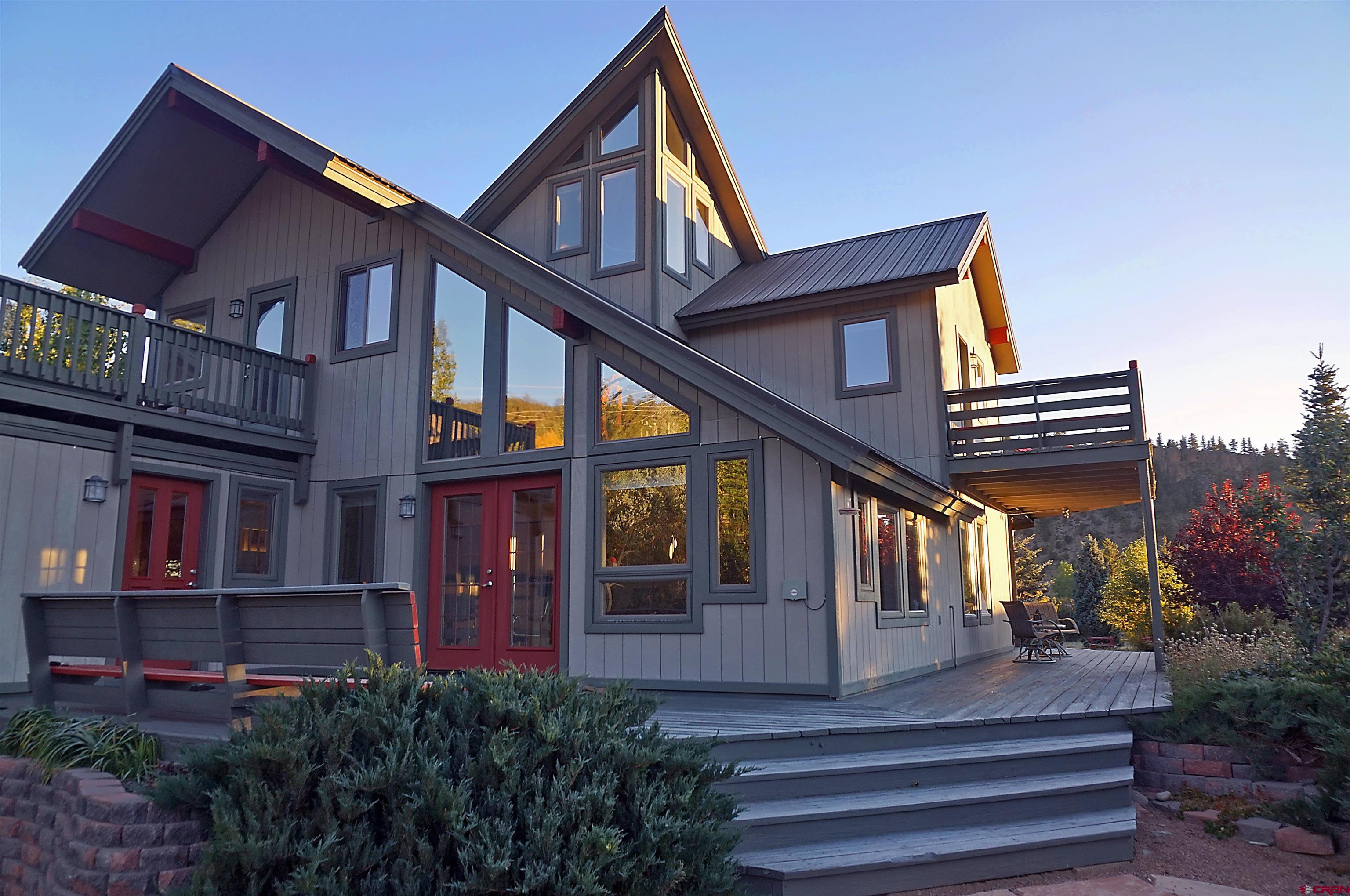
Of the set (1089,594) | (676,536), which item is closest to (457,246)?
(676,536)

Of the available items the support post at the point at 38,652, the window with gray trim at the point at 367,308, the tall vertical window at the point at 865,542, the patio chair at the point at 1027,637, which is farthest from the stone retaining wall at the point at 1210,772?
the window with gray trim at the point at 367,308

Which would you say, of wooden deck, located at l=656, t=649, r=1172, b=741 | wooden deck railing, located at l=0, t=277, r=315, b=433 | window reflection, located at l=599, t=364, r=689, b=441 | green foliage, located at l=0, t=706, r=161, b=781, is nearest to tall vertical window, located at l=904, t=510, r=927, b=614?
wooden deck, located at l=656, t=649, r=1172, b=741

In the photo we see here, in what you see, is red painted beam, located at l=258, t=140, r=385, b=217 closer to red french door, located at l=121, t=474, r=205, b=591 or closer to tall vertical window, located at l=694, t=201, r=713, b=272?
red french door, located at l=121, t=474, r=205, b=591

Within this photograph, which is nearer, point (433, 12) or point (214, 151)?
point (214, 151)

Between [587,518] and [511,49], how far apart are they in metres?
9.87

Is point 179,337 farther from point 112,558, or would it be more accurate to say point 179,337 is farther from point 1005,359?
point 1005,359

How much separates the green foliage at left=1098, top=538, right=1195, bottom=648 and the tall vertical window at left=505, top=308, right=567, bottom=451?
11040mm

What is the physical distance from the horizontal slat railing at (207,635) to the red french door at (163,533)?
327 centimetres

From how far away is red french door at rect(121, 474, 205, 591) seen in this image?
8969 mm

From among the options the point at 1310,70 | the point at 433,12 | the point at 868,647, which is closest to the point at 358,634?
the point at 868,647

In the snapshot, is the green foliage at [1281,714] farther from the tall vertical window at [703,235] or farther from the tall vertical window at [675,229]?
the tall vertical window at [703,235]

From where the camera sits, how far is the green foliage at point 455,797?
327cm

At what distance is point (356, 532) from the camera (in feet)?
33.7

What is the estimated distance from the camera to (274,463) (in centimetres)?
1039
